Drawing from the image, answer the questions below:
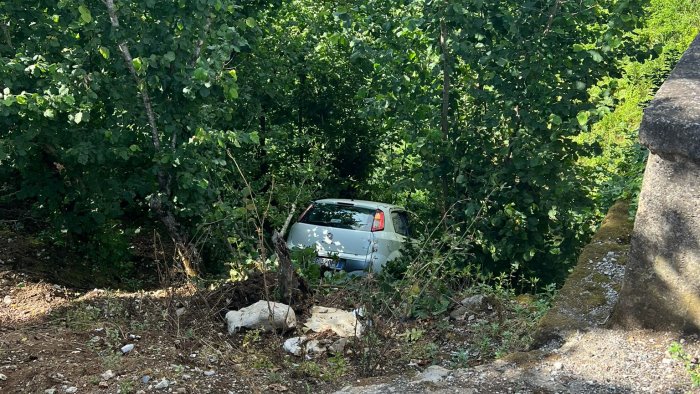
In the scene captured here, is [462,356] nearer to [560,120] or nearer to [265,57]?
[560,120]

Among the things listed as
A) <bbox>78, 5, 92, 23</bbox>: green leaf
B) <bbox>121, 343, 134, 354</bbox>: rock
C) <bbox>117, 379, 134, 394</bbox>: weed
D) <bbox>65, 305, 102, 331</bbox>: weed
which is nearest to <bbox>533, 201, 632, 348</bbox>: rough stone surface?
<bbox>117, 379, 134, 394</bbox>: weed

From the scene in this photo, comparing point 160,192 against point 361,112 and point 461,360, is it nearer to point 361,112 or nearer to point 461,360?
point 361,112

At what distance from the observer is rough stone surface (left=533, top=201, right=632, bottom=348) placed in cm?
493

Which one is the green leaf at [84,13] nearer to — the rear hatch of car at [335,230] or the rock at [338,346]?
the rock at [338,346]

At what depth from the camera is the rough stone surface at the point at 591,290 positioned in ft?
16.2

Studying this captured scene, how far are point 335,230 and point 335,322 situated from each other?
391cm

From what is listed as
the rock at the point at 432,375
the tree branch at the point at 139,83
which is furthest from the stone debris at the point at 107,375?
the tree branch at the point at 139,83

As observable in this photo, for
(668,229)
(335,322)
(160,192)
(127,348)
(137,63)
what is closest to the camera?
(668,229)

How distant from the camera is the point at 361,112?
29.9ft

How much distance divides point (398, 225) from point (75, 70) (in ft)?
17.1

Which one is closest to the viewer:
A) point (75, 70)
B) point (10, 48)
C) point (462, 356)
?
point (462, 356)

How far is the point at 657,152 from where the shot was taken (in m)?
4.42

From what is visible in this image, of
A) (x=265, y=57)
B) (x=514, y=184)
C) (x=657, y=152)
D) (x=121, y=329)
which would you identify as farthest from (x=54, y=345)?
(x=265, y=57)

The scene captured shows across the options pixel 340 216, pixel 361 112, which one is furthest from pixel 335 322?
pixel 340 216
